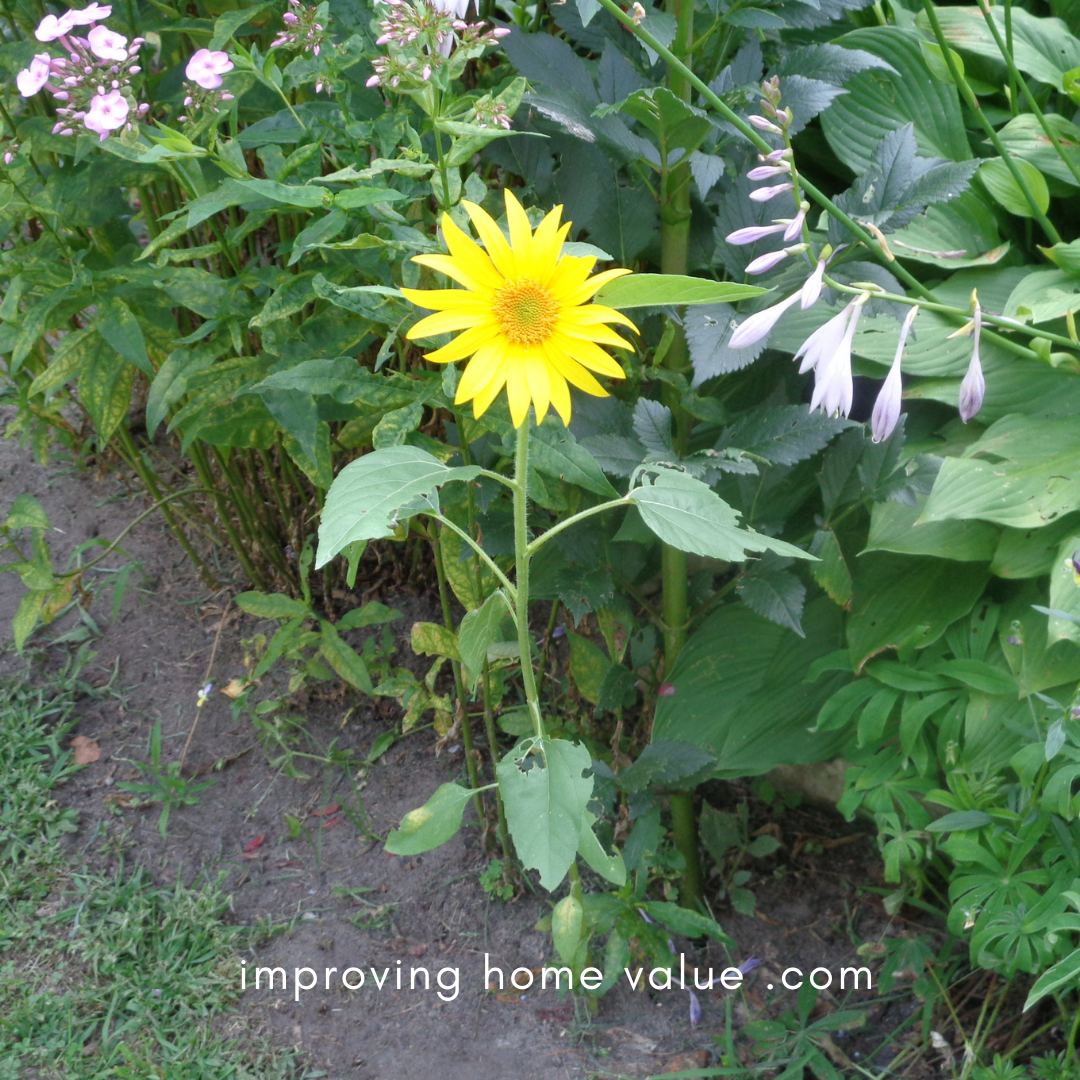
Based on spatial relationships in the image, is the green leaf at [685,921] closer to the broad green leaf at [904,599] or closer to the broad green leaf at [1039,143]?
the broad green leaf at [904,599]

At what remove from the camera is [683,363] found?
1507 mm

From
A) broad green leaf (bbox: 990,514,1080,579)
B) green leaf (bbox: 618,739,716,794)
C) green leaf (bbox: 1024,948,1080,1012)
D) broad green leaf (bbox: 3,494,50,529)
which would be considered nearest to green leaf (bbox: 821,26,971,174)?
broad green leaf (bbox: 990,514,1080,579)

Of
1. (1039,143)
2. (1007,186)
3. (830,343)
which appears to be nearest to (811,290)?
(830,343)

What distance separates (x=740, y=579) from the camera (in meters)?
1.48

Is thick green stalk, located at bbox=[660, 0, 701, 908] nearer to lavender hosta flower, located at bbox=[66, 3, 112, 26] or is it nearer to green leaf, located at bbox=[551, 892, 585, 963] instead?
green leaf, located at bbox=[551, 892, 585, 963]

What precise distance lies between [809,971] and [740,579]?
30.0 inches

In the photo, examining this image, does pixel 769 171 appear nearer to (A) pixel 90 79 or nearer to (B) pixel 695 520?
(B) pixel 695 520

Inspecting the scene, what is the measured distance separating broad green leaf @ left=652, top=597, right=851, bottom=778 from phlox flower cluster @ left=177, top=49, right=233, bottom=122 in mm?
1078

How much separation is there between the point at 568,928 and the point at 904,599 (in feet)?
2.31

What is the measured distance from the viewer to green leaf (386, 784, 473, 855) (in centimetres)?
130

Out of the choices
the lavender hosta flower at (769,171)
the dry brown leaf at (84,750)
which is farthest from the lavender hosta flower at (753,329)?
Answer: the dry brown leaf at (84,750)

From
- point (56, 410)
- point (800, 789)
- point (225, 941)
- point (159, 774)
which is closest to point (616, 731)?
point (800, 789)

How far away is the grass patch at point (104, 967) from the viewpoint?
1.63 meters

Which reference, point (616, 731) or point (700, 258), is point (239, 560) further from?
point (700, 258)
